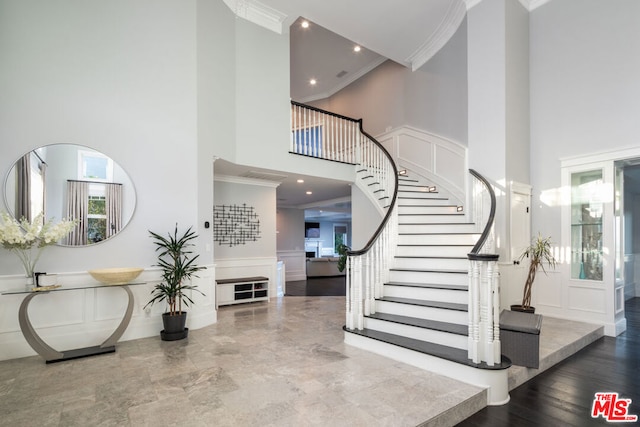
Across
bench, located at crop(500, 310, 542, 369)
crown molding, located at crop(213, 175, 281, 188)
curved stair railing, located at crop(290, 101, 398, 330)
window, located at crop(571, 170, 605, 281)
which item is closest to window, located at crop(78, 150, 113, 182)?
crown molding, located at crop(213, 175, 281, 188)

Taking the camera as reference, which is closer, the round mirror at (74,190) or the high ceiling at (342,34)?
the round mirror at (74,190)

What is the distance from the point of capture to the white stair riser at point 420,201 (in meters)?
6.30

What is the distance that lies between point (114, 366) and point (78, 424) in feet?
3.76

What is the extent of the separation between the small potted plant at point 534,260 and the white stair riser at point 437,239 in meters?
0.91

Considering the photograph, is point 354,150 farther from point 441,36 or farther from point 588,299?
point 588,299

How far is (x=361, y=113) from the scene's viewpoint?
9.24 metres

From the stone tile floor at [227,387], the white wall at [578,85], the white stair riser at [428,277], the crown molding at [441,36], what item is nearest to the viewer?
the stone tile floor at [227,387]

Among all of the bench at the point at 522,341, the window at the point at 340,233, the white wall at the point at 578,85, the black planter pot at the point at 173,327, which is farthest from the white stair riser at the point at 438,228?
the window at the point at 340,233

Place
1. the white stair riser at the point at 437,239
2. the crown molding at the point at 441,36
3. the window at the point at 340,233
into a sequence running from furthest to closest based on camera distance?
1. the window at the point at 340,233
2. the crown molding at the point at 441,36
3. the white stair riser at the point at 437,239

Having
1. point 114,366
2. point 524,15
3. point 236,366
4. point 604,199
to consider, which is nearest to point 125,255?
point 114,366

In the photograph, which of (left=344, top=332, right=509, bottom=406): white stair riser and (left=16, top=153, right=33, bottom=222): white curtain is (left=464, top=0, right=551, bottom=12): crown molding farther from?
(left=16, top=153, right=33, bottom=222): white curtain

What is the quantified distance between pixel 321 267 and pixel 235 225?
16.3 feet

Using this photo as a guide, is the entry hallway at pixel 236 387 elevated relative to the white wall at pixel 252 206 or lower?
lower

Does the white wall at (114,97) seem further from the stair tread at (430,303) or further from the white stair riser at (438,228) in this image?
the white stair riser at (438,228)
